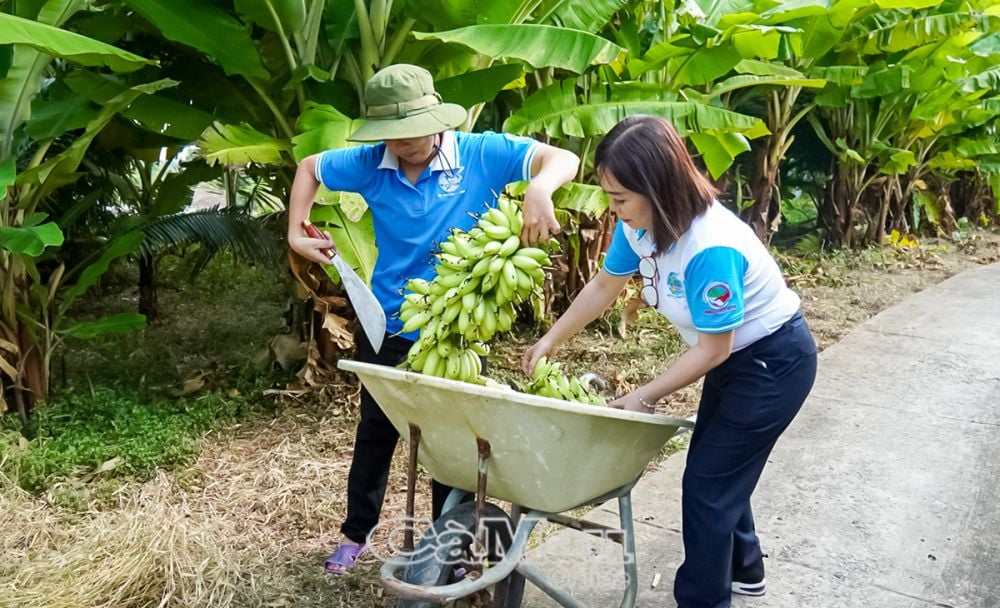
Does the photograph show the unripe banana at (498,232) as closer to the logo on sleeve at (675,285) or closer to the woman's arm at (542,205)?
the woman's arm at (542,205)

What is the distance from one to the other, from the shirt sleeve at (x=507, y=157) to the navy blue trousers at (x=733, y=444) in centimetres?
85

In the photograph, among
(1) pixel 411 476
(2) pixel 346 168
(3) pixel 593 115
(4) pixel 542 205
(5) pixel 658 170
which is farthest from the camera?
(3) pixel 593 115

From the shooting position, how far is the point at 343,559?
3.10 m

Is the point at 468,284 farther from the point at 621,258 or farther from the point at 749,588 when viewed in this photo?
the point at 749,588

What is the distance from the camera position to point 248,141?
3973 millimetres

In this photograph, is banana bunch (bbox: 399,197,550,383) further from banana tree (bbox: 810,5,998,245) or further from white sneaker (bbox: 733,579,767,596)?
banana tree (bbox: 810,5,998,245)

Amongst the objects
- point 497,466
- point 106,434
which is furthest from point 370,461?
point 106,434

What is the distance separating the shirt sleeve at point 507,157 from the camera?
2648mm

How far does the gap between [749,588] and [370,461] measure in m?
1.37

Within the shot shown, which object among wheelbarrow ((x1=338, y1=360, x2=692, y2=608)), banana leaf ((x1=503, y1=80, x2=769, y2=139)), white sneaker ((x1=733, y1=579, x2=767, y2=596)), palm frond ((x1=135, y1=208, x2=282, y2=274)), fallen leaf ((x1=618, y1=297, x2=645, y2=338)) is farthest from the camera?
fallen leaf ((x1=618, y1=297, x2=645, y2=338))

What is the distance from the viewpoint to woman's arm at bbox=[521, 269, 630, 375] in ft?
8.57

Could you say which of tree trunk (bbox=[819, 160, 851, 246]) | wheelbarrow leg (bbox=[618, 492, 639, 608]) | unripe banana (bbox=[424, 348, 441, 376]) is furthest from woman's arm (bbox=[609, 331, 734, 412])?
tree trunk (bbox=[819, 160, 851, 246])

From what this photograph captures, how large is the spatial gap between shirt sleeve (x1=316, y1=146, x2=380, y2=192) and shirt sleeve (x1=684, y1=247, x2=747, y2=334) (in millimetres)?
1135

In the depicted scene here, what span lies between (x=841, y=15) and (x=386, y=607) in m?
5.08
